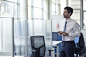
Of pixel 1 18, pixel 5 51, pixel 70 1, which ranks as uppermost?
pixel 70 1

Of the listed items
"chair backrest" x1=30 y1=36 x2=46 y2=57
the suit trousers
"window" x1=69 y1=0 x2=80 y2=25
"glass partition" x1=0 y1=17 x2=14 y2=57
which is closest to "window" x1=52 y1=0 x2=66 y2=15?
"window" x1=69 y1=0 x2=80 y2=25

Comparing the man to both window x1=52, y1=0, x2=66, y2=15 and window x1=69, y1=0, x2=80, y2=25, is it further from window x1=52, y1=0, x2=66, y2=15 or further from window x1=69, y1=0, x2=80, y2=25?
window x1=52, y1=0, x2=66, y2=15

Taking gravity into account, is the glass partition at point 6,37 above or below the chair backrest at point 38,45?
above

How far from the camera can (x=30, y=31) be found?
13.1 ft

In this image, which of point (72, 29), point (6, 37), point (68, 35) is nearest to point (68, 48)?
point (68, 35)

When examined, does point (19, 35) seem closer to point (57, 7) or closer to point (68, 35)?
point (68, 35)

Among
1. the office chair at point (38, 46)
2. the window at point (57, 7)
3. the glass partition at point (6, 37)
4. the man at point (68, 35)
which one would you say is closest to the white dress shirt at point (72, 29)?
the man at point (68, 35)

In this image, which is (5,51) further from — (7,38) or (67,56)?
(67,56)

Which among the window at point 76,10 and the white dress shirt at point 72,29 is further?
the window at point 76,10

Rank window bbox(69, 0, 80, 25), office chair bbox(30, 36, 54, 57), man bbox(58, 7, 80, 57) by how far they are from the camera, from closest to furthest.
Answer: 1. man bbox(58, 7, 80, 57)
2. office chair bbox(30, 36, 54, 57)
3. window bbox(69, 0, 80, 25)

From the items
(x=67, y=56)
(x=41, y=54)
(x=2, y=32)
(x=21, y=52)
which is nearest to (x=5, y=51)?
(x=2, y=32)

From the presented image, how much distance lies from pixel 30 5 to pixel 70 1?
123 inches

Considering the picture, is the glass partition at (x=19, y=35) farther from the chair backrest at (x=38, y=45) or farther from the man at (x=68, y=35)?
the man at (x=68, y=35)

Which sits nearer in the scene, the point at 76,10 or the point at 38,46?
the point at 38,46
